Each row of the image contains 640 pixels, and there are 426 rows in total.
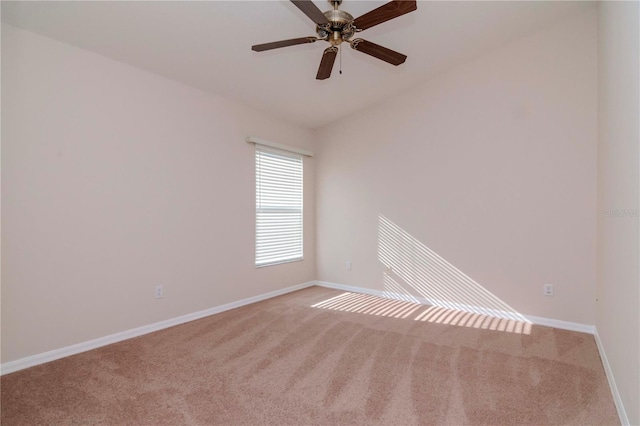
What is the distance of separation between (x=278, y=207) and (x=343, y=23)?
9.17 feet

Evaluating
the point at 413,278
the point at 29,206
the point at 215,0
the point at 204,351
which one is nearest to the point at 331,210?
the point at 413,278

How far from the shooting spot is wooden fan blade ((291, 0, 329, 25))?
1.76 m

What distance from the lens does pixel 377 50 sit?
2354mm

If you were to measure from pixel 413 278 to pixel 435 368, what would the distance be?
182 centimetres

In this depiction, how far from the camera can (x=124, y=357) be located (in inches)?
99.1

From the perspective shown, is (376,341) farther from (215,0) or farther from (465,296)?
(215,0)

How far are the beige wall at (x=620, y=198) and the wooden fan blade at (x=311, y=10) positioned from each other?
1599 millimetres

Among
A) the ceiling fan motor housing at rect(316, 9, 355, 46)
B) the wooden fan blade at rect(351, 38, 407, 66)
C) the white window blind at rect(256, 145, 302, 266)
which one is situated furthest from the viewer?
the white window blind at rect(256, 145, 302, 266)

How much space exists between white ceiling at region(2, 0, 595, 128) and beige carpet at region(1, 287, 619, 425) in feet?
8.30

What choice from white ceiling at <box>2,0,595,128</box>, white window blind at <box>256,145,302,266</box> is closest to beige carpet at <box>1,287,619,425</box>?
white window blind at <box>256,145,302,266</box>

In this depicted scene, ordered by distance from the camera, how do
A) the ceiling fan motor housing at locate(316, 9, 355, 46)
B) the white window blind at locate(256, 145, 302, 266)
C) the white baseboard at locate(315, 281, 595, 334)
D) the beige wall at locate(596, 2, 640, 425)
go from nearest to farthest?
the beige wall at locate(596, 2, 640, 425)
the ceiling fan motor housing at locate(316, 9, 355, 46)
the white baseboard at locate(315, 281, 595, 334)
the white window blind at locate(256, 145, 302, 266)

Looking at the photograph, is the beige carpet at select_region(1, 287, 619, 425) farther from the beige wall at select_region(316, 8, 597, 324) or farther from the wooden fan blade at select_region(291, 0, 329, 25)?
the wooden fan blade at select_region(291, 0, 329, 25)

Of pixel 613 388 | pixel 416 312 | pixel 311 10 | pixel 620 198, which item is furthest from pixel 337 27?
pixel 416 312

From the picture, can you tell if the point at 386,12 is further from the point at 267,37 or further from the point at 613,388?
the point at 613,388
